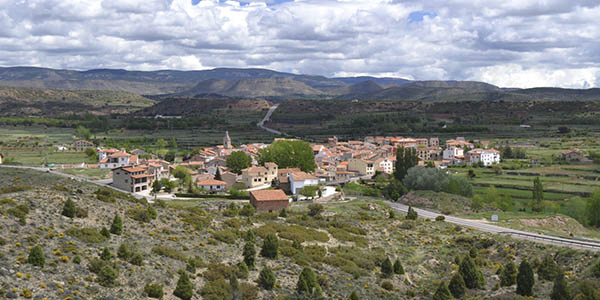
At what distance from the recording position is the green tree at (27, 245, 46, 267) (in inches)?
890

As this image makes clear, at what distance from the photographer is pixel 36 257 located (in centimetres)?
2267

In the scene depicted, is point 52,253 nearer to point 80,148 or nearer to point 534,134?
point 80,148

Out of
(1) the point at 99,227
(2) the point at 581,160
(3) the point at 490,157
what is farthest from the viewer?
(3) the point at 490,157

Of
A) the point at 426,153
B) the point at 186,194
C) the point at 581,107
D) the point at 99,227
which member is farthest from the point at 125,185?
the point at 581,107

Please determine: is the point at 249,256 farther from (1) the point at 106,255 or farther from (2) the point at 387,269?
(2) the point at 387,269

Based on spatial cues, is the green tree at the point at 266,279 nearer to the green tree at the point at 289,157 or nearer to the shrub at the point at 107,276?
the shrub at the point at 107,276

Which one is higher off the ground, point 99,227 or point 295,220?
point 99,227

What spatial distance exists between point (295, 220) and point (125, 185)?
35836 millimetres

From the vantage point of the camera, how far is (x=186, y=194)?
6812cm

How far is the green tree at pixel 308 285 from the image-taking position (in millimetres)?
27336

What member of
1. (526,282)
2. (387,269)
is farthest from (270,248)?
(526,282)

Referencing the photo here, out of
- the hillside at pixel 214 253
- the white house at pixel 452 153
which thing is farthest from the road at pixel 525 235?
the white house at pixel 452 153

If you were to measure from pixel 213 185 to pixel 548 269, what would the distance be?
2017 inches

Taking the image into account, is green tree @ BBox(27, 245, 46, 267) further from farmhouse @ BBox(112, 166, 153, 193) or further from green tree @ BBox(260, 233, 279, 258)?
farmhouse @ BBox(112, 166, 153, 193)
